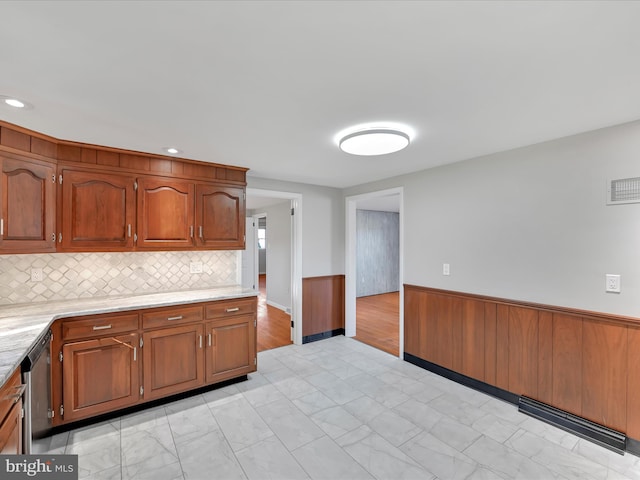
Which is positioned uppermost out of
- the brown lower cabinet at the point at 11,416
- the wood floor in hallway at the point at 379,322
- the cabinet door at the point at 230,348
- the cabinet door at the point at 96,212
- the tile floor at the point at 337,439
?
the cabinet door at the point at 96,212

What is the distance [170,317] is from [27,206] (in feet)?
4.44

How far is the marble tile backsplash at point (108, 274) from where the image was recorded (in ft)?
8.13

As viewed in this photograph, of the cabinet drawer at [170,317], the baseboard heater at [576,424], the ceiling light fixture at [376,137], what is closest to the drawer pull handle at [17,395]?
the cabinet drawer at [170,317]

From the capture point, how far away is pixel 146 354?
8.29 feet

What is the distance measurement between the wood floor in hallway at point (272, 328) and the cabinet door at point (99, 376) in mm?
1748

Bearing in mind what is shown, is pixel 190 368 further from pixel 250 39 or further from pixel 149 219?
pixel 250 39

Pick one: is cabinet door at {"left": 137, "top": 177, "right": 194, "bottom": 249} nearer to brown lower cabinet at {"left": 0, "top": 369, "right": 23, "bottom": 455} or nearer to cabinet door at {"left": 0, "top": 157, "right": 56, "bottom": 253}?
cabinet door at {"left": 0, "top": 157, "right": 56, "bottom": 253}

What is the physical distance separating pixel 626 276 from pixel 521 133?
126 centimetres

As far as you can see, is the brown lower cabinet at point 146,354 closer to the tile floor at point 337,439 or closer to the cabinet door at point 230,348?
the cabinet door at point 230,348

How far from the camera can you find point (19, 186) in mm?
2207

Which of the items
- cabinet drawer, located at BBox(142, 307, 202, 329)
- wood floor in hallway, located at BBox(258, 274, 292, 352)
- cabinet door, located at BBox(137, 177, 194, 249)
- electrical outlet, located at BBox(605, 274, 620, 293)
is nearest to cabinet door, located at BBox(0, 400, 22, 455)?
cabinet drawer, located at BBox(142, 307, 202, 329)

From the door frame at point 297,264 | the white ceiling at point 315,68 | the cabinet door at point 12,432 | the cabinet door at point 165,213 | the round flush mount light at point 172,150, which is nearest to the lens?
the white ceiling at point 315,68

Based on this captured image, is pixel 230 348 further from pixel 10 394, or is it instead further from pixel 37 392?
pixel 10 394

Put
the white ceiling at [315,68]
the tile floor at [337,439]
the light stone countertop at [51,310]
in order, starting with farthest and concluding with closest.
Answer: the tile floor at [337,439] → the light stone countertop at [51,310] → the white ceiling at [315,68]
